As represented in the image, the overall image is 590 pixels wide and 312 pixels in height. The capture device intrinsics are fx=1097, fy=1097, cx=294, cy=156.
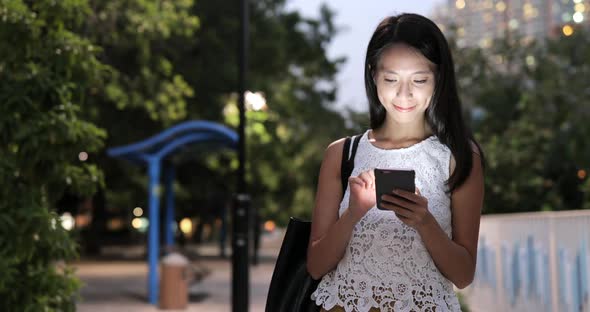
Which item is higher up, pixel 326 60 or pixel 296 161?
pixel 326 60

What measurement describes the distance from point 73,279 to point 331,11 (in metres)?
39.8

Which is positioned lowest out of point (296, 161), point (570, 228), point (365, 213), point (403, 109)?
point (296, 161)

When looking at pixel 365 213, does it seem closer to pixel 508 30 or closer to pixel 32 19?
pixel 32 19

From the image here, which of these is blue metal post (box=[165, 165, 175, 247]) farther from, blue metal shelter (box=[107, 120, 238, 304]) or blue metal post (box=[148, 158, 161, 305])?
blue metal post (box=[148, 158, 161, 305])

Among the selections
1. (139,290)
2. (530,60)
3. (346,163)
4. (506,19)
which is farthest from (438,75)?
(506,19)

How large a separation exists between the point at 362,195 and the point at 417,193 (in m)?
0.15

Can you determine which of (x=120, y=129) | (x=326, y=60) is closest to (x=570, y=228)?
(x=120, y=129)

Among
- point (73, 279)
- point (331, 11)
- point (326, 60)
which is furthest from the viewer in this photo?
point (331, 11)

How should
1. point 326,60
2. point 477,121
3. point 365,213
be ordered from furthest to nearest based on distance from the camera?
1. point 326,60
2. point 477,121
3. point 365,213

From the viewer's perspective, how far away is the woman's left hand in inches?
118

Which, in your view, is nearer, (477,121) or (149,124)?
(477,121)

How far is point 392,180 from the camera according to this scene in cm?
299

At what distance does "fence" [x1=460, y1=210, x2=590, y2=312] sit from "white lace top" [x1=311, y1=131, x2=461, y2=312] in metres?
4.79

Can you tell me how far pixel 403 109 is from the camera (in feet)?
10.6
